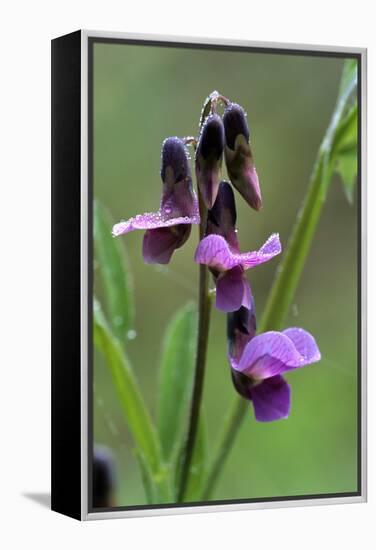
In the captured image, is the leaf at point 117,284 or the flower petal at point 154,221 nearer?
the flower petal at point 154,221

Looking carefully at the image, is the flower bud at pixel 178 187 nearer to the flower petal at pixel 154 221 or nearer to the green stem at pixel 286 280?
the flower petal at pixel 154 221

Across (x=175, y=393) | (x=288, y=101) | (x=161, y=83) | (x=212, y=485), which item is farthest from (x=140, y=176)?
(x=212, y=485)

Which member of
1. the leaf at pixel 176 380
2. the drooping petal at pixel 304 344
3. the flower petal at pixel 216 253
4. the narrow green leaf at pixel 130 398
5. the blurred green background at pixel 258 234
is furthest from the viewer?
the blurred green background at pixel 258 234

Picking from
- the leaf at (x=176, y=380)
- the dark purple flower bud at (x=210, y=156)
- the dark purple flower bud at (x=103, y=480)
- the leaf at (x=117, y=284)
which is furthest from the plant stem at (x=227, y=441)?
the dark purple flower bud at (x=210, y=156)

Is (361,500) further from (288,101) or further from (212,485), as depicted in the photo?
(288,101)

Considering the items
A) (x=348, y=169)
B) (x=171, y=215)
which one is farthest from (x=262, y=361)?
(x=348, y=169)

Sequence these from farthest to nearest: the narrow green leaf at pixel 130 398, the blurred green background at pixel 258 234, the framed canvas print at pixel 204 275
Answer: the blurred green background at pixel 258 234 < the narrow green leaf at pixel 130 398 < the framed canvas print at pixel 204 275

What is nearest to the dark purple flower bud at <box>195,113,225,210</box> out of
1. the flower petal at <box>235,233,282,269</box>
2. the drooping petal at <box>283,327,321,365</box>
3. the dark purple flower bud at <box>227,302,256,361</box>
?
the flower petal at <box>235,233,282,269</box>

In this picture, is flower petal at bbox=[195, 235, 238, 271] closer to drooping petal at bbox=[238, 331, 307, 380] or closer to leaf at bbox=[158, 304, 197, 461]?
drooping petal at bbox=[238, 331, 307, 380]
